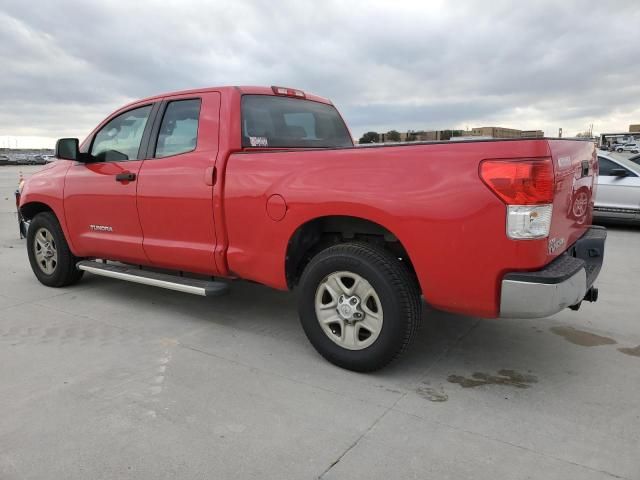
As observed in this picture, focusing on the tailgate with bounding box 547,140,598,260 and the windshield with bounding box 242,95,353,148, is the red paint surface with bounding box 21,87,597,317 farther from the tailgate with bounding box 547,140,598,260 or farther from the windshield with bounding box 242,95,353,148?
the windshield with bounding box 242,95,353,148

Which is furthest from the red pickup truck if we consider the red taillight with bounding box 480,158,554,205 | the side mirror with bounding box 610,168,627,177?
the side mirror with bounding box 610,168,627,177

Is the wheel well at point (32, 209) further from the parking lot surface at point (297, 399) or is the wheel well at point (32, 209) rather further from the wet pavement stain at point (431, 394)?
the wet pavement stain at point (431, 394)

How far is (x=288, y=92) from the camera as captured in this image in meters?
4.66

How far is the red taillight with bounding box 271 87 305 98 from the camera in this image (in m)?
4.50

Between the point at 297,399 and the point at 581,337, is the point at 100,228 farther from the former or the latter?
the point at 581,337

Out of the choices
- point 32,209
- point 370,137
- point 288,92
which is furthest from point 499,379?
point 370,137

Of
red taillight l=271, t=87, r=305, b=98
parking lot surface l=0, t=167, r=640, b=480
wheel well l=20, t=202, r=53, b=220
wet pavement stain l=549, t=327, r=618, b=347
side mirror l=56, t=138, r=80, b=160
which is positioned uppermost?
red taillight l=271, t=87, r=305, b=98

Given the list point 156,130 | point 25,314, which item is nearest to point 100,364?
point 25,314

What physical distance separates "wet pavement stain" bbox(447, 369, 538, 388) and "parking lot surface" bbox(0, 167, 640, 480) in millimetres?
14

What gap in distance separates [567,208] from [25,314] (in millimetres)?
4534

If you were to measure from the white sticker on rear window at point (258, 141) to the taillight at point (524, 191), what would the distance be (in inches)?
78.0

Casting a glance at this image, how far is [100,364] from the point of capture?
3561 millimetres

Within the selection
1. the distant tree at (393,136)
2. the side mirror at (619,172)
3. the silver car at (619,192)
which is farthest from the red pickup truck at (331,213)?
the side mirror at (619,172)

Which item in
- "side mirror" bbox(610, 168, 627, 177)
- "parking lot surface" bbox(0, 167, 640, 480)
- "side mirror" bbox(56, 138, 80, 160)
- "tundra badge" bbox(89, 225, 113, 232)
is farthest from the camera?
"side mirror" bbox(610, 168, 627, 177)
